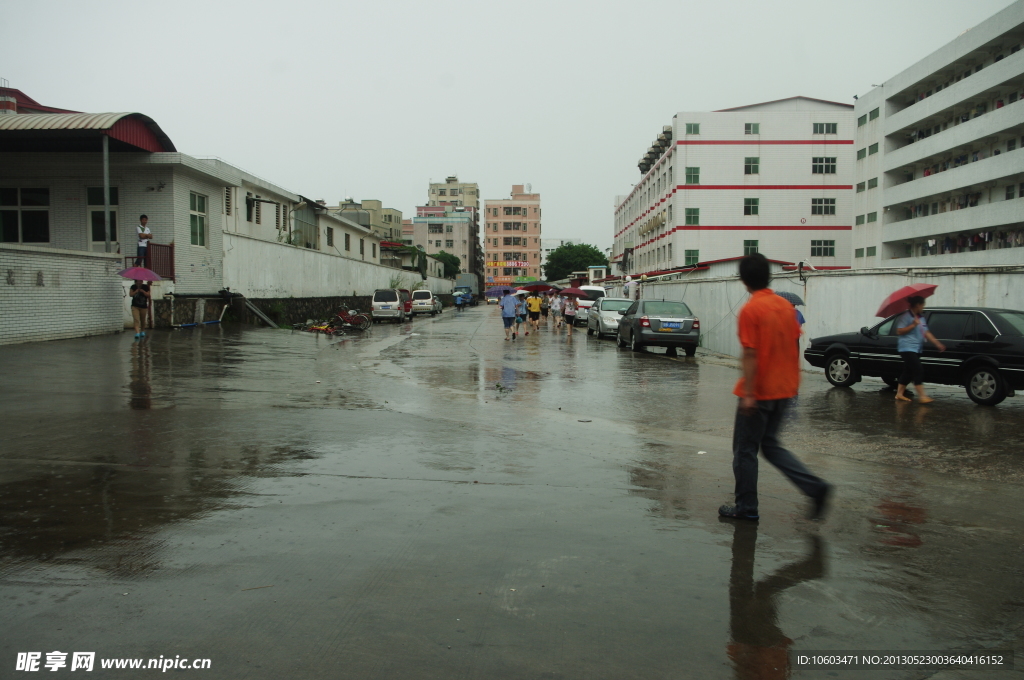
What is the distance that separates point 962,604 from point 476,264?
508ft

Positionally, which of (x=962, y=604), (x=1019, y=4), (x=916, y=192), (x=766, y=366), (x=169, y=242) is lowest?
(x=962, y=604)

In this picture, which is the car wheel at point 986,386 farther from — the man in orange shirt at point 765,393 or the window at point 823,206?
the window at point 823,206

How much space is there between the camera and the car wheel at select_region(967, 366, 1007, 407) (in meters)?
10.8

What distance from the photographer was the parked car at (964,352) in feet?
35.2

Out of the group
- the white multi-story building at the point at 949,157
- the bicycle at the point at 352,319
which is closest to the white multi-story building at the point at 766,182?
the white multi-story building at the point at 949,157

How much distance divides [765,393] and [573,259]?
120m

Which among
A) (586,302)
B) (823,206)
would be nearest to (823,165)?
(823,206)

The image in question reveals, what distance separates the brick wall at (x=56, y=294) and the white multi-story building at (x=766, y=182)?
50963 millimetres

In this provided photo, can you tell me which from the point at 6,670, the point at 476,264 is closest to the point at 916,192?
the point at 6,670

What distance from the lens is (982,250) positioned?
42.9m

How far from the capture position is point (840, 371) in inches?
520

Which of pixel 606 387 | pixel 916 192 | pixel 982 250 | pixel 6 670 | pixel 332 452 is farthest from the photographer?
pixel 916 192

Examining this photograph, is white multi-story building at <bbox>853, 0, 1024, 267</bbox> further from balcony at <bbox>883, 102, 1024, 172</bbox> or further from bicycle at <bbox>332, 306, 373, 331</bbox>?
bicycle at <bbox>332, 306, 373, 331</bbox>

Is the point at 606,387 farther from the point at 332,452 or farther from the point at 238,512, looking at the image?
the point at 238,512
